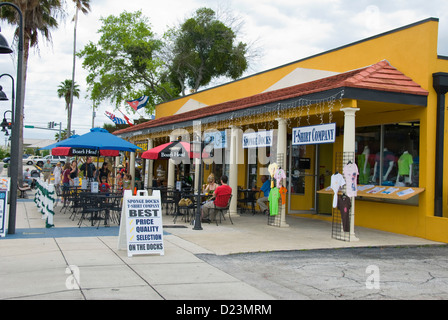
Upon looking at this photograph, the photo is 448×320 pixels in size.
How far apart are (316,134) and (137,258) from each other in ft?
17.9

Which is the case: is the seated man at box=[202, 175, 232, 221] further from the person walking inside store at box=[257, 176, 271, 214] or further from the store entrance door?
the store entrance door

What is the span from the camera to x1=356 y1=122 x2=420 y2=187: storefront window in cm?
1141

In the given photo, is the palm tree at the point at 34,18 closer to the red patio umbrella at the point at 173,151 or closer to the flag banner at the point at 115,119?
the red patio umbrella at the point at 173,151

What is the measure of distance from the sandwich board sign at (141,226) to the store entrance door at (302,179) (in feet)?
25.5

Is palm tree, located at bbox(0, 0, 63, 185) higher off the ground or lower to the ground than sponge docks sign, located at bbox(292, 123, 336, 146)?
higher

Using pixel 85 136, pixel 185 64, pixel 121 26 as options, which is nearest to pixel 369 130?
pixel 85 136

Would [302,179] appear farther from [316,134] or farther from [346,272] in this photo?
[346,272]

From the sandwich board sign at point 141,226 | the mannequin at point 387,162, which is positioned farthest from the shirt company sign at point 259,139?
the sandwich board sign at point 141,226

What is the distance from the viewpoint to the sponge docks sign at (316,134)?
10403 millimetres

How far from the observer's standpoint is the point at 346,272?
7141 mm

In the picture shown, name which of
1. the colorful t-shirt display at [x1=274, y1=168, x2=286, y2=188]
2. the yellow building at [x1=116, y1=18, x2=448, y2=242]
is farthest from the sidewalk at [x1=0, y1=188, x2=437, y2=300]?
the colorful t-shirt display at [x1=274, y1=168, x2=286, y2=188]

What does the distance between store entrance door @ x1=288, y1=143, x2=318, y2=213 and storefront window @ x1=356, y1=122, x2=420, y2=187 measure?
96.5 inches

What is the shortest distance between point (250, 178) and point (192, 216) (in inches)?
218

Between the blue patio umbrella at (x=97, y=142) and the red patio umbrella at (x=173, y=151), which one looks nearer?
the blue patio umbrella at (x=97, y=142)
